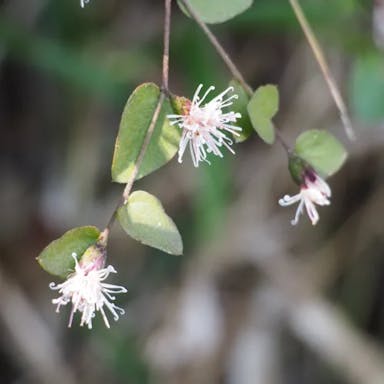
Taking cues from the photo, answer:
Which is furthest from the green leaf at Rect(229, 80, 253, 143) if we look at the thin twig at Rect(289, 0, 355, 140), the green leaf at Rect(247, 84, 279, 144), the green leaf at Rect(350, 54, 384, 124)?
the green leaf at Rect(350, 54, 384, 124)

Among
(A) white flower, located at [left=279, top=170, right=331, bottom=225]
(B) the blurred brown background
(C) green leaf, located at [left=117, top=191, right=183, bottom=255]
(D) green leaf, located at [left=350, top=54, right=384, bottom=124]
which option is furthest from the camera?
(B) the blurred brown background

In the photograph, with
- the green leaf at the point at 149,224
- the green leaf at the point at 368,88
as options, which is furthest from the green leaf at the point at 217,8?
the green leaf at the point at 368,88

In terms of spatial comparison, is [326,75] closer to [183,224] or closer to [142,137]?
[142,137]

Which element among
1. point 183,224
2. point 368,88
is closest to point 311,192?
point 368,88

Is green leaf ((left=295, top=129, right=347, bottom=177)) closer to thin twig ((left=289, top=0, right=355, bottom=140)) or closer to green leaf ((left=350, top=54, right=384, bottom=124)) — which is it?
thin twig ((left=289, top=0, right=355, bottom=140))

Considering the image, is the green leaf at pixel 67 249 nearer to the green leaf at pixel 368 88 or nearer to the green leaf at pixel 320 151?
the green leaf at pixel 320 151

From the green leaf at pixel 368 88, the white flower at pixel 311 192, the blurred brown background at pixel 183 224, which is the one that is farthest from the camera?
the blurred brown background at pixel 183 224

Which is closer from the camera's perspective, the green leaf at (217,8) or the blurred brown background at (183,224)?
the green leaf at (217,8)
